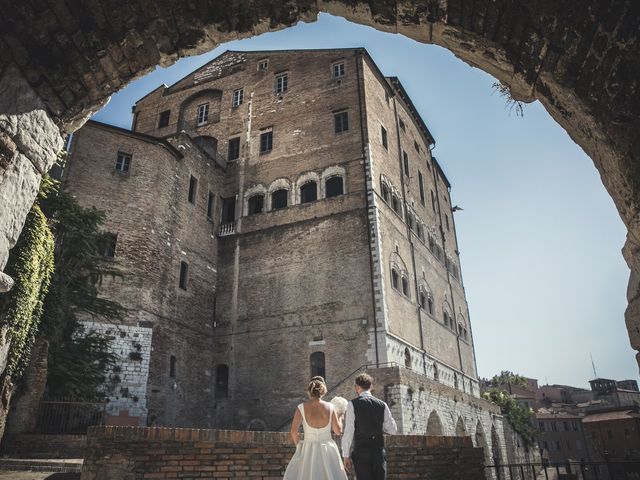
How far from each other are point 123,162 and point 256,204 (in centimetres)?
671

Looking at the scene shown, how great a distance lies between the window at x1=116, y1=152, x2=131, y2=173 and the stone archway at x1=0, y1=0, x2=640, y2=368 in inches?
648

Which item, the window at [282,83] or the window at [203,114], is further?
the window at [203,114]

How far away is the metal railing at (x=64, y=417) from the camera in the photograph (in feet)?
40.0

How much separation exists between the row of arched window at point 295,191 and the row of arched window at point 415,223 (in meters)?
2.27

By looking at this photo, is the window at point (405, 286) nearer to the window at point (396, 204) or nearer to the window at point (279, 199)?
the window at point (396, 204)

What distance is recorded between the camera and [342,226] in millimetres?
20422

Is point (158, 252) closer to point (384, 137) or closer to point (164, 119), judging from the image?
point (384, 137)

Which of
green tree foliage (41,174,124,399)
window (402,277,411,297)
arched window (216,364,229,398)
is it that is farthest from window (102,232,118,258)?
window (402,277,411,297)

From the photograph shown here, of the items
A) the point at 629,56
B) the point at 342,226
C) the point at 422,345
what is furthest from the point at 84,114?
the point at 422,345

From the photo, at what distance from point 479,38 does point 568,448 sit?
62.9 metres

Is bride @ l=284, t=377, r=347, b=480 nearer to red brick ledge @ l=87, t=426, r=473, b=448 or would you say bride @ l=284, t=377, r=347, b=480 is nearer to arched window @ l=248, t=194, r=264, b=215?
red brick ledge @ l=87, t=426, r=473, b=448

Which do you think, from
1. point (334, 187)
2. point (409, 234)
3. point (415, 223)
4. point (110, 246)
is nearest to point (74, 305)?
point (110, 246)

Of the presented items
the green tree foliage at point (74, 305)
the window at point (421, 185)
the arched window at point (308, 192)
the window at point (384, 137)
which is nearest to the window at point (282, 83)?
the window at point (384, 137)

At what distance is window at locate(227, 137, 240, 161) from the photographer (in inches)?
1003
